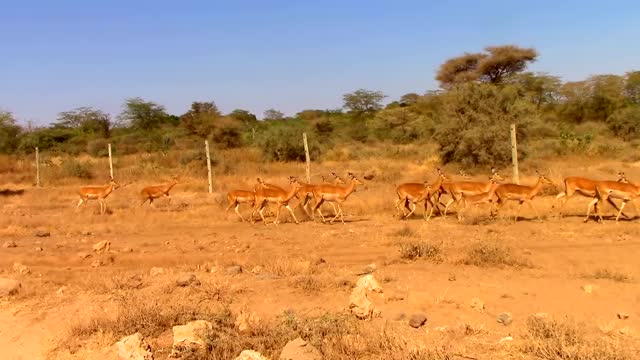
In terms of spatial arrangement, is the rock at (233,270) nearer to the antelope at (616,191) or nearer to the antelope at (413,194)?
the antelope at (413,194)

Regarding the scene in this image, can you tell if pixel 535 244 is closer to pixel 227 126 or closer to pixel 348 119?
pixel 227 126

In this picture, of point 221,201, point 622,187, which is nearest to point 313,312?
point 622,187

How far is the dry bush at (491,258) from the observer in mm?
10711

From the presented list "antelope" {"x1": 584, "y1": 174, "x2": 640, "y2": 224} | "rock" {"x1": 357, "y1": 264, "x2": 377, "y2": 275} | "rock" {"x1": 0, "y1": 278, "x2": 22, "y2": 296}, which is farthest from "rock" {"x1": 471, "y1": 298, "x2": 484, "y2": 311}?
"antelope" {"x1": 584, "y1": 174, "x2": 640, "y2": 224}

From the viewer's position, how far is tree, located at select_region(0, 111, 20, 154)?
2083 inches

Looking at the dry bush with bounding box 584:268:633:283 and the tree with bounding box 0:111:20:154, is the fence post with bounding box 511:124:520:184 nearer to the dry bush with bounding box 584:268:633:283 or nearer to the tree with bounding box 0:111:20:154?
the dry bush with bounding box 584:268:633:283

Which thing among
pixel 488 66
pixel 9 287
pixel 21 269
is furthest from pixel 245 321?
pixel 488 66

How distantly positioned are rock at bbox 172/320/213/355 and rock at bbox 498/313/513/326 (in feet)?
11.3

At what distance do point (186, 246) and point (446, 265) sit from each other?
6.36 m

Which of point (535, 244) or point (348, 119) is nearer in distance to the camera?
point (535, 244)

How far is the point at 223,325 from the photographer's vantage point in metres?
7.57

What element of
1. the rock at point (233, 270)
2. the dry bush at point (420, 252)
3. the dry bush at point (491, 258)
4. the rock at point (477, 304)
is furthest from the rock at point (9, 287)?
the dry bush at point (491, 258)

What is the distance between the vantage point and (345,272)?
10555mm

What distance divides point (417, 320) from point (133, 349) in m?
3.29
